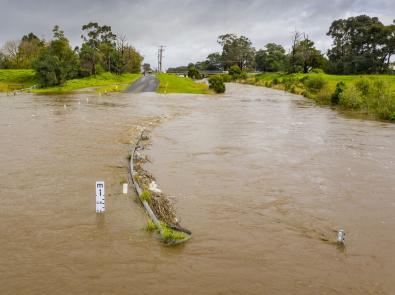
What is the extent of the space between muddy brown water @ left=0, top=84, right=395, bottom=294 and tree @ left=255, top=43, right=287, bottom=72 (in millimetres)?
91465

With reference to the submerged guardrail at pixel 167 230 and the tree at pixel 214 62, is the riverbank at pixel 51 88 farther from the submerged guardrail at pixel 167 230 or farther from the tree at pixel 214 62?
the tree at pixel 214 62

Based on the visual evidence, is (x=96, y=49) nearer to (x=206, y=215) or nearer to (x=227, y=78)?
(x=227, y=78)

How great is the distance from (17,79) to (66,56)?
27.2 ft

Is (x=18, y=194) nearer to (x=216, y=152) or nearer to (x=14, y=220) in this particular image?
(x=14, y=220)

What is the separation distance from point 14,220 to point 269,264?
19.9 ft

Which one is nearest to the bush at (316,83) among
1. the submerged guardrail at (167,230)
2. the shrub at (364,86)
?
the shrub at (364,86)

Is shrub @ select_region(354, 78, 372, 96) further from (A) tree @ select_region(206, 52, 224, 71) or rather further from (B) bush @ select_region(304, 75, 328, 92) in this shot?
(A) tree @ select_region(206, 52, 224, 71)

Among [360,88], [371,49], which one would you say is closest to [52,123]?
[360,88]

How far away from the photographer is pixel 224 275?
7.63 meters

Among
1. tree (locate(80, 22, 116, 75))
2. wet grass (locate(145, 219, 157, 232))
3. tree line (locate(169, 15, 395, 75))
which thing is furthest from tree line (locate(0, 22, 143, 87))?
wet grass (locate(145, 219, 157, 232))

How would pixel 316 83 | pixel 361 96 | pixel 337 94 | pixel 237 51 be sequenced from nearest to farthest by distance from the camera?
pixel 361 96 → pixel 337 94 → pixel 316 83 → pixel 237 51

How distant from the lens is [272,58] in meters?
112

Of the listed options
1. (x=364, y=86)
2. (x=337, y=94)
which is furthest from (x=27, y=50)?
(x=364, y=86)

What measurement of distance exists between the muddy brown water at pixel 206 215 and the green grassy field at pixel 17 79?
37.2m
